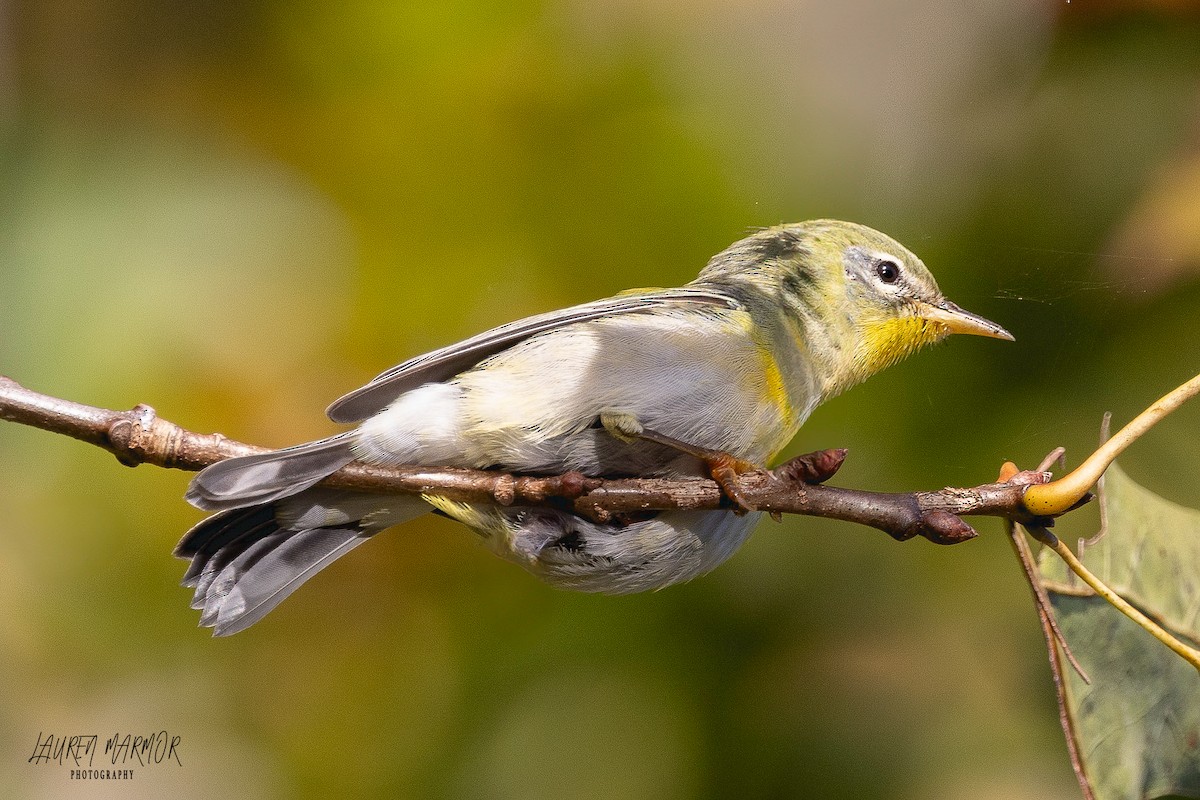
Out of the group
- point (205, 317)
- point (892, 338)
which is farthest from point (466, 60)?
point (892, 338)

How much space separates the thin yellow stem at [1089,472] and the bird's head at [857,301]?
1.03ft

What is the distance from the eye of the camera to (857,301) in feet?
3.39

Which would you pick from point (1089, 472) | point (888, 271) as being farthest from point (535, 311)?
point (1089, 472)

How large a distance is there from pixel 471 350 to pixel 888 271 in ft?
1.65

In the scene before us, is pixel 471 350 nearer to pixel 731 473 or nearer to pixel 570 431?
pixel 570 431

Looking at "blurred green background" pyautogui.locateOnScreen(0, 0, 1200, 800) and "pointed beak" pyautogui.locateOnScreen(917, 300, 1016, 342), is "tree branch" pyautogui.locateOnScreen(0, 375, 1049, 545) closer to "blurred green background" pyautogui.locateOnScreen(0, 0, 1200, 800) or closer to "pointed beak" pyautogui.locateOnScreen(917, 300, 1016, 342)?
"pointed beak" pyautogui.locateOnScreen(917, 300, 1016, 342)

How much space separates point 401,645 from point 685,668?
45 centimetres

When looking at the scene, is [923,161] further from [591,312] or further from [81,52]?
[81,52]

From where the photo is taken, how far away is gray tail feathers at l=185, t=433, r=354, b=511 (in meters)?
0.75

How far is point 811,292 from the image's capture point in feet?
3.46

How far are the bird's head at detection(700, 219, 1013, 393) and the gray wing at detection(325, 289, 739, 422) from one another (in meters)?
0.11

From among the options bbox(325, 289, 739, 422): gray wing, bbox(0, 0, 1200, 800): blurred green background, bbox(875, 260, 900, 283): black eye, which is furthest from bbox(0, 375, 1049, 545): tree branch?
bbox(0, 0, 1200, 800): blurred green background

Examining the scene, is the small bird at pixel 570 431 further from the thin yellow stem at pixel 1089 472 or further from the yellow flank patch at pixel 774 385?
the thin yellow stem at pixel 1089 472

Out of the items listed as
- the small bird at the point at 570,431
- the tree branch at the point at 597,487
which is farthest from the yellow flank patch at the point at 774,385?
the tree branch at the point at 597,487
